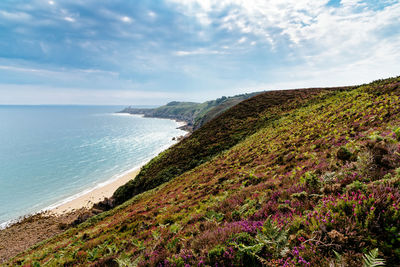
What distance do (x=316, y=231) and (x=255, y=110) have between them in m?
42.5

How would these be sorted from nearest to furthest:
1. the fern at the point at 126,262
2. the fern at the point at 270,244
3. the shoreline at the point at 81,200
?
the fern at the point at 270,244, the fern at the point at 126,262, the shoreline at the point at 81,200

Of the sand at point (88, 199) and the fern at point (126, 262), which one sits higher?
the fern at point (126, 262)

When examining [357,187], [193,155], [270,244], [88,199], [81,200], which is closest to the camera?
[270,244]

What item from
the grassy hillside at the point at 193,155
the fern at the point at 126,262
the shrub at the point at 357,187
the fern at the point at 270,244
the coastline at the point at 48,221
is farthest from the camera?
the grassy hillside at the point at 193,155

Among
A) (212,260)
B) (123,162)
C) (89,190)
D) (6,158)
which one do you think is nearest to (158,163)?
(89,190)

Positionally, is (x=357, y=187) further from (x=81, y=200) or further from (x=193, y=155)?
(x=81, y=200)

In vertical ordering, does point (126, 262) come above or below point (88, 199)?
above

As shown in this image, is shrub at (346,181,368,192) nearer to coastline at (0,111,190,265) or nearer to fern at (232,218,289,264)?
fern at (232,218,289,264)

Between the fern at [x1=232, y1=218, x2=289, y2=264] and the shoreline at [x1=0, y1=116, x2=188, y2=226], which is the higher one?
the fern at [x1=232, y1=218, x2=289, y2=264]

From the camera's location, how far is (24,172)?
5762 centimetres

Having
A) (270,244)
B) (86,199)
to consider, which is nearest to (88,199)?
(86,199)

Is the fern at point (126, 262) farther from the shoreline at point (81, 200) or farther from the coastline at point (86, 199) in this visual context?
the shoreline at point (81, 200)

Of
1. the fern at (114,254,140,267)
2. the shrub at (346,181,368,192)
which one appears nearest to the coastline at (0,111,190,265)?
the fern at (114,254,140,267)

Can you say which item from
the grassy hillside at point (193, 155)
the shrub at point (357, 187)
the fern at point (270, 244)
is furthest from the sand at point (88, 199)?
the shrub at point (357, 187)
